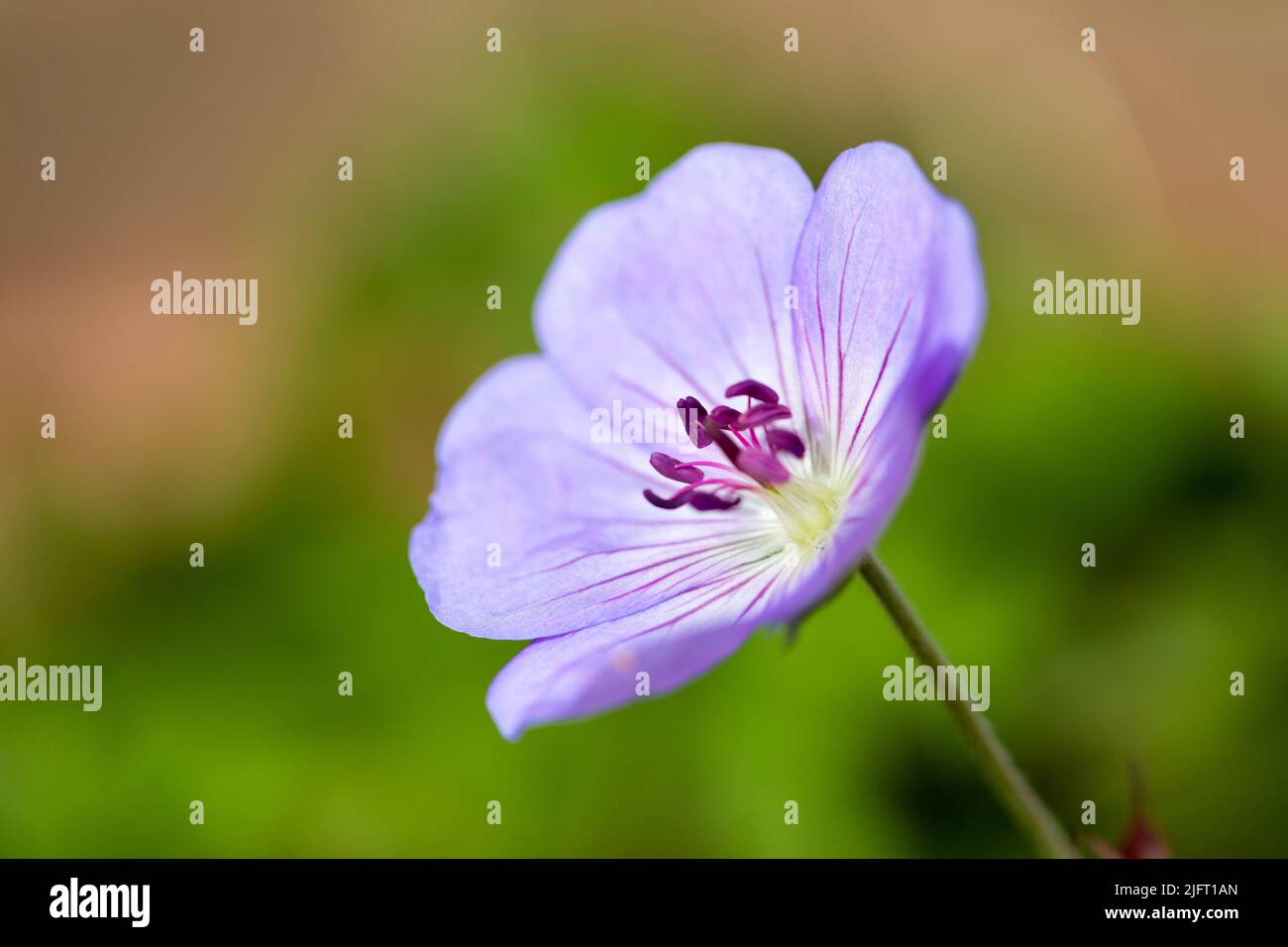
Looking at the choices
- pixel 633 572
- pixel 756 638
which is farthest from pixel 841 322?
pixel 756 638

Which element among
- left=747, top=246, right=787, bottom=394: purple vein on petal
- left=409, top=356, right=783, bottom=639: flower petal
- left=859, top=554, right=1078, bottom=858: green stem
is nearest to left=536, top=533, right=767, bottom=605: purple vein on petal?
left=409, top=356, right=783, bottom=639: flower petal

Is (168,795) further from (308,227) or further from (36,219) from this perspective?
(36,219)

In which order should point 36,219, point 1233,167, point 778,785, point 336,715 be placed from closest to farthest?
1. point 778,785
2. point 336,715
3. point 1233,167
4. point 36,219

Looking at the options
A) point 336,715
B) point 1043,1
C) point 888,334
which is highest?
point 1043,1

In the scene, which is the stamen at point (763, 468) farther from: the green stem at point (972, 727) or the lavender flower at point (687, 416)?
the green stem at point (972, 727)

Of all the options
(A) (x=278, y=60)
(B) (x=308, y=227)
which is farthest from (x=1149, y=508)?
(A) (x=278, y=60)

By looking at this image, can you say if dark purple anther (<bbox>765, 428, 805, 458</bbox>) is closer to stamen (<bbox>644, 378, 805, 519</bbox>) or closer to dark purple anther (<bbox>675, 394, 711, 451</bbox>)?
stamen (<bbox>644, 378, 805, 519</bbox>)

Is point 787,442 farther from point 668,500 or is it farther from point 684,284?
point 684,284
